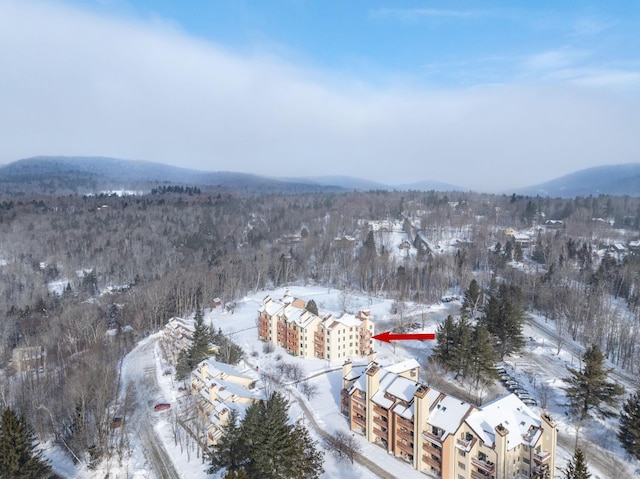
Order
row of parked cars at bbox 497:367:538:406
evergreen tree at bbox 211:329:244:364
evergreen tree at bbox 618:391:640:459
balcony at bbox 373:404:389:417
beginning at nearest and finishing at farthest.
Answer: evergreen tree at bbox 618:391:640:459, balcony at bbox 373:404:389:417, row of parked cars at bbox 497:367:538:406, evergreen tree at bbox 211:329:244:364

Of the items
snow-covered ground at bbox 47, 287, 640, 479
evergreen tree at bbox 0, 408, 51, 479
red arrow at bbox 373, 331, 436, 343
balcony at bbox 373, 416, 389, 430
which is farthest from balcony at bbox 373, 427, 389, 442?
red arrow at bbox 373, 331, 436, 343

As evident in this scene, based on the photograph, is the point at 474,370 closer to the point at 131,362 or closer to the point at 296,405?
the point at 296,405

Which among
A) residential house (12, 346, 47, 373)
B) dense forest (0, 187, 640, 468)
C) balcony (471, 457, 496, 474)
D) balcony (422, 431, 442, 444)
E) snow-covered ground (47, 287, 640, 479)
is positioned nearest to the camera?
balcony (471, 457, 496, 474)

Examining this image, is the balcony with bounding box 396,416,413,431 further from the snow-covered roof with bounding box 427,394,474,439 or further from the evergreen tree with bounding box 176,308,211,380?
the evergreen tree with bounding box 176,308,211,380

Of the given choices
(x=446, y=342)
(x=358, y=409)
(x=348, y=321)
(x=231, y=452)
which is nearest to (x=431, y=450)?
(x=358, y=409)

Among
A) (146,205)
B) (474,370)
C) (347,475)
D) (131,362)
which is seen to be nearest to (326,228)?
(146,205)
